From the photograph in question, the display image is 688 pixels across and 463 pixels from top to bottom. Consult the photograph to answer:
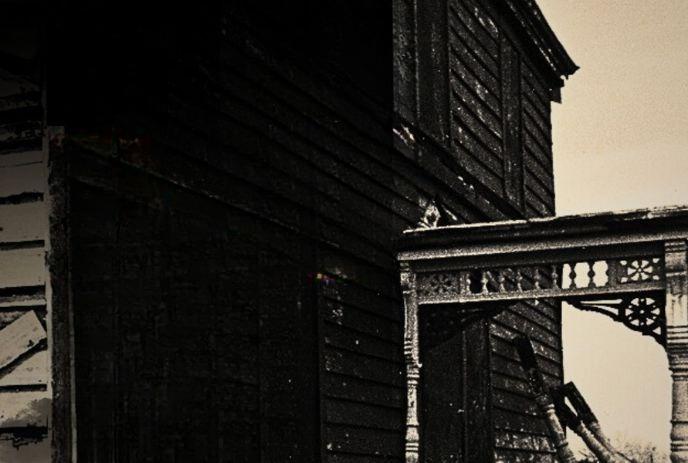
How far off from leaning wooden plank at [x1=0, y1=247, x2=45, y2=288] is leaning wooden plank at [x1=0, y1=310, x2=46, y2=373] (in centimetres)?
20

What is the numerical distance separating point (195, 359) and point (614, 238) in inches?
178

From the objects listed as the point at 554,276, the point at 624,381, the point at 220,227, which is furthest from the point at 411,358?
the point at 624,381

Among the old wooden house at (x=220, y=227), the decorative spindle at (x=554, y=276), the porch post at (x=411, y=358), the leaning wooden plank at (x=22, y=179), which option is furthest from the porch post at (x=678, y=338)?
the leaning wooden plank at (x=22, y=179)

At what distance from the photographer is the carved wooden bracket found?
33.8ft

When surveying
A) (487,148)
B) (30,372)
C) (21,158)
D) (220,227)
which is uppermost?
(487,148)

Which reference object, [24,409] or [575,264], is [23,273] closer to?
[24,409]

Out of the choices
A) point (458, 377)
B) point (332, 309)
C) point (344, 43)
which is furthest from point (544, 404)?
point (344, 43)

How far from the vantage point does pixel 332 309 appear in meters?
10.4

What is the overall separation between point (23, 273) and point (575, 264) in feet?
18.9

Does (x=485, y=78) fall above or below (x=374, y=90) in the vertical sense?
above

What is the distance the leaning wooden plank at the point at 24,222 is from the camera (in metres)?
7.09

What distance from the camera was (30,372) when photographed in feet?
22.9

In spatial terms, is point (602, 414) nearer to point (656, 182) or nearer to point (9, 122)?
point (656, 182)

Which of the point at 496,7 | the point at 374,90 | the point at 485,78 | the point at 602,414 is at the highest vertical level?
the point at 496,7
